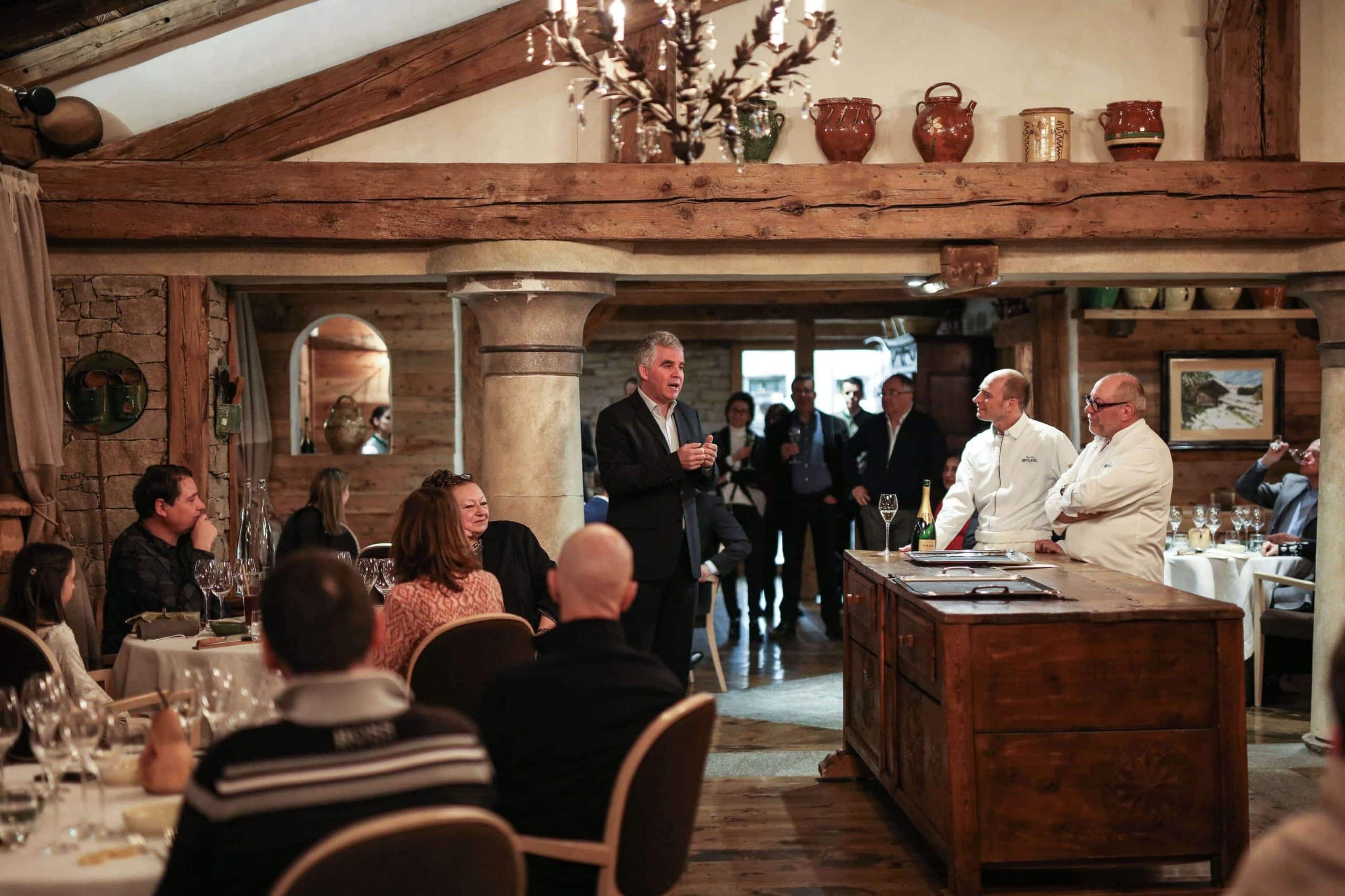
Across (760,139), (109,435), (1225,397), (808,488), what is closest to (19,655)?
(109,435)

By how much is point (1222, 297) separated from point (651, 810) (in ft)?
23.5

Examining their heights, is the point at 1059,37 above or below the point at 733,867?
above

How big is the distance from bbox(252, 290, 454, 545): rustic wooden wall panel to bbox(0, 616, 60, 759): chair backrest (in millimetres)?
5867

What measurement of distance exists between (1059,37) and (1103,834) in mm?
3725

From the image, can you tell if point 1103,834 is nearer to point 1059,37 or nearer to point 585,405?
point 1059,37

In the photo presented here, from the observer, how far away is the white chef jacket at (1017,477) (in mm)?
5055

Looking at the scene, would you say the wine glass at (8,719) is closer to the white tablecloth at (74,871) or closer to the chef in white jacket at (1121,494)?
the white tablecloth at (74,871)

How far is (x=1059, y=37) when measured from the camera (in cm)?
570

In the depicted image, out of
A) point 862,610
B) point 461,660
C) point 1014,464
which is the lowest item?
point 862,610

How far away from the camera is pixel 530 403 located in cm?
536

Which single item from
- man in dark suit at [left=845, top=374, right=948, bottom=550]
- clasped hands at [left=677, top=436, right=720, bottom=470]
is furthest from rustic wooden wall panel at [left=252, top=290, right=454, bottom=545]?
clasped hands at [left=677, top=436, right=720, bottom=470]

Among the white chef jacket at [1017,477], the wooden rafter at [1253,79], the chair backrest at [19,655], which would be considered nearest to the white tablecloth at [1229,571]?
the white chef jacket at [1017,477]

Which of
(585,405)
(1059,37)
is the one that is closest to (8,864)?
(1059,37)

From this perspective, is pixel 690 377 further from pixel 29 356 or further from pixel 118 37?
pixel 29 356
